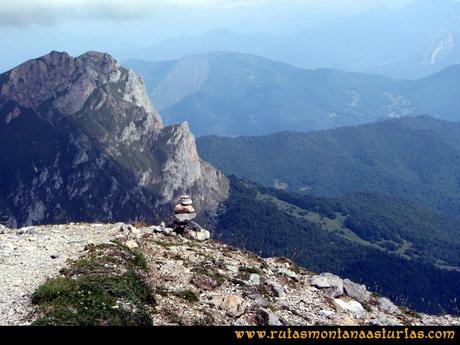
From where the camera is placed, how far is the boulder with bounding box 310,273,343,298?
37.3 meters

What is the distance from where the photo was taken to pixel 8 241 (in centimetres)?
3644

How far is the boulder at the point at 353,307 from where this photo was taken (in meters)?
34.6

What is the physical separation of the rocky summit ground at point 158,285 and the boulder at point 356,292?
0.09 meters

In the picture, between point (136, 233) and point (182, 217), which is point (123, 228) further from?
point (182, 217)

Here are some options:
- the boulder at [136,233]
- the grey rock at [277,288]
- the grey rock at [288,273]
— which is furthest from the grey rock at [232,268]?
the boulder at [136,233]

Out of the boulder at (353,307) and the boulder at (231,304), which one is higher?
the boulder at (231,304)

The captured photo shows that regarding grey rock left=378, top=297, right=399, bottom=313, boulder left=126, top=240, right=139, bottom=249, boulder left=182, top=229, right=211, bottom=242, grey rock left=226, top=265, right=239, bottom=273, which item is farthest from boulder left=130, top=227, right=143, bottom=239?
grey rock left=378, top=297, right=399, bottom=313

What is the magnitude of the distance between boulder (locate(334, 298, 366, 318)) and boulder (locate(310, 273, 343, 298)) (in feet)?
3.64

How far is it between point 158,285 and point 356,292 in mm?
15476

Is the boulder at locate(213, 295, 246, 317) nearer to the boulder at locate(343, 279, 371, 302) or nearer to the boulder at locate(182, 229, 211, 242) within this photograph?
the boulder at locate(343, 279, 371, 302)

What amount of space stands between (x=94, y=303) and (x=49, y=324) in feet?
9.79

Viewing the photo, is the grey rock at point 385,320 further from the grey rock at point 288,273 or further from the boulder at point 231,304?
the boulder at point 231,304
